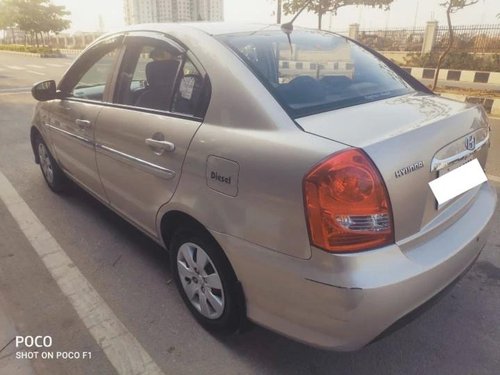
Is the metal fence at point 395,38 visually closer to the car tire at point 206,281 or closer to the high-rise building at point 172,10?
the car tire at point 206,281

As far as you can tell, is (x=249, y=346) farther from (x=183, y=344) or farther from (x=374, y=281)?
(x=374, y=281)

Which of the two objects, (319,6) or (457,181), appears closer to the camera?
(457,181)

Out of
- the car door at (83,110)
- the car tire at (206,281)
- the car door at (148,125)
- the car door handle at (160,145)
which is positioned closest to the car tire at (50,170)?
the car door at (83,110)

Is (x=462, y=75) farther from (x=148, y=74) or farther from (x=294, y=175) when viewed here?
(x=294, y=175)

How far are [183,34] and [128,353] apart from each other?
5.64 feet

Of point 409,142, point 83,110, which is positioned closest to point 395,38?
point 83,110

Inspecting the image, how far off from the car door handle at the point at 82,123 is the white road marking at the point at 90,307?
941 mm

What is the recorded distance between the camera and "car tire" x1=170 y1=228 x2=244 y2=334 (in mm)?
1939

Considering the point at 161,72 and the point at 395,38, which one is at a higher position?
the point at 395,38

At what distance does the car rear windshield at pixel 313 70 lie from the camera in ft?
6.24

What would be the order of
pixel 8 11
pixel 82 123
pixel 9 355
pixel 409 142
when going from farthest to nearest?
pixel 8 11 < pixel 82 123 < pixel 9 355 < pixel 409 142

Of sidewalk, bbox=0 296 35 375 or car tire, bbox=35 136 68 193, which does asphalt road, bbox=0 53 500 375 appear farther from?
car tire, bbox=35 136 68 193

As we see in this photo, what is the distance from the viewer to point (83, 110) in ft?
9.86

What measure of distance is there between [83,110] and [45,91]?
2.29ft
